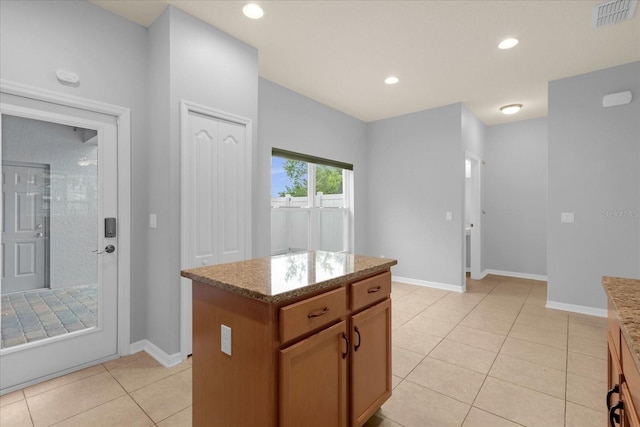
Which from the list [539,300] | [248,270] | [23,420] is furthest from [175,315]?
[539,300]

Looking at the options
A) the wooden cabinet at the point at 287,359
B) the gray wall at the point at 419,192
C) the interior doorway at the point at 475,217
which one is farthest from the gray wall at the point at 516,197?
the wooden cabinet at the point at 287,359

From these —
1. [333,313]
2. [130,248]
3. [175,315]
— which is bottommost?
[175,315]

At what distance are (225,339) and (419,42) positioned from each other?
10.2 feet

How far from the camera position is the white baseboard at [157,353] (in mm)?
2434

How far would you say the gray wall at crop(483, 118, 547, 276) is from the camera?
5398 mm

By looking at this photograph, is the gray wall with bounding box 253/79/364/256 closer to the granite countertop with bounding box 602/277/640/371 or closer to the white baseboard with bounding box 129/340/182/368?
the white baseboard with bounding box 129/340/182/368

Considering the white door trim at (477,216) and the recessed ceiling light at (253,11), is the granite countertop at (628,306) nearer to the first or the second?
the recessed ceiling light at (253,11)

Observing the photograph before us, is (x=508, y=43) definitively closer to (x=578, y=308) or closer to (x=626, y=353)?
(x=626, y=353)

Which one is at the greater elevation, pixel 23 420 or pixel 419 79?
pixel 419 79

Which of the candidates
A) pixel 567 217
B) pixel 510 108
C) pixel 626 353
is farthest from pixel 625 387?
pixel 510 108

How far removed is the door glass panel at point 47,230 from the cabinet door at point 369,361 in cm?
221

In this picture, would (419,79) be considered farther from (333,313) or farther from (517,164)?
(333,313)

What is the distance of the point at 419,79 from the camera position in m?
3.83

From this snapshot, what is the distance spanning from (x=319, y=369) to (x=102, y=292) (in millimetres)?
2112
